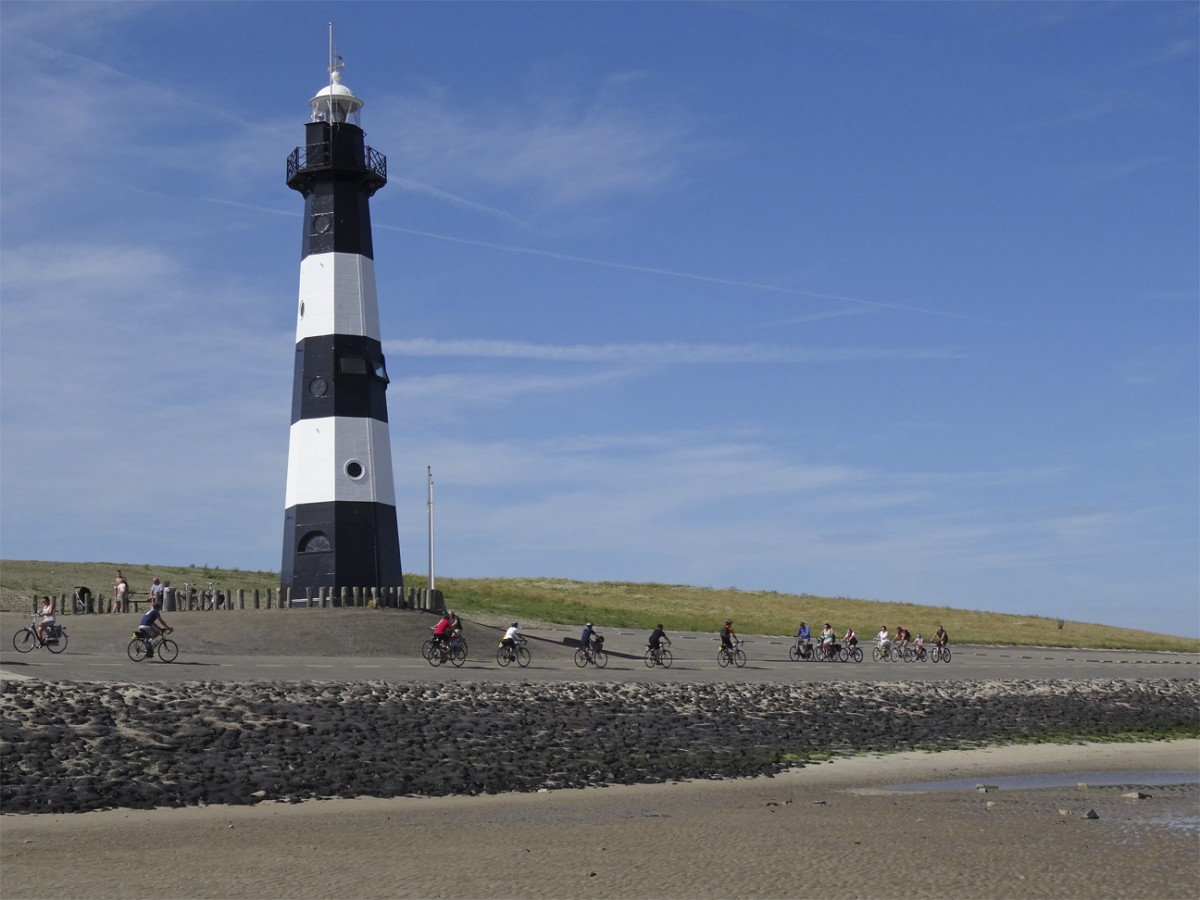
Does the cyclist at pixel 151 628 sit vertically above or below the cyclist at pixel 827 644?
above

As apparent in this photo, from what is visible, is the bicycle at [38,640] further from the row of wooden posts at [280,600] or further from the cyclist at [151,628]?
the row of wooden posts at [280,600]

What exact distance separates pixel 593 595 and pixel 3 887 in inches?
3024

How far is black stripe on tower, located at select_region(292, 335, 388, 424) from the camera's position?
48344 millimetres

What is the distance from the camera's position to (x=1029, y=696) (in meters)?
40.2

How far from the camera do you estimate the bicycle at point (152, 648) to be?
123 feet

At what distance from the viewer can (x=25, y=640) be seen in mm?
39188

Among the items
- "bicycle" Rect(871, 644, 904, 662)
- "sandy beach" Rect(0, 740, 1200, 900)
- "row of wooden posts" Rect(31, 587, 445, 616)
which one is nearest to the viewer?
"sandy beach" Rect(0, 740, 1200, 900)

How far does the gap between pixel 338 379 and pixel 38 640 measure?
46.8 ft

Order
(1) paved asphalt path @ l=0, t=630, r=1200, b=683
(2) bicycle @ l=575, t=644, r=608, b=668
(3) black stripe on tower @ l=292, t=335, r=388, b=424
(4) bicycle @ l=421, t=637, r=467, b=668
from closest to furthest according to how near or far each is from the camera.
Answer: (1) paved asphalt path @ l=0, t=630, r=1200, b=683 → (4) bicycle @ l=421, t=637, r=467, b=668 → (2) bicycle @ l=575, t=644, r=608, b=668 → (3) black stripe on tower @ l=292, t=335, r=388, b=424

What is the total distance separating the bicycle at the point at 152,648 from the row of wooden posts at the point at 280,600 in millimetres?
8751

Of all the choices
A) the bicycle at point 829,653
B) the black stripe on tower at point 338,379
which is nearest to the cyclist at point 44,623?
the black stripe on tower at point 338,379

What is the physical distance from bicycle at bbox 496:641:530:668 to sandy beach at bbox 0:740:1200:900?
67.2 feet

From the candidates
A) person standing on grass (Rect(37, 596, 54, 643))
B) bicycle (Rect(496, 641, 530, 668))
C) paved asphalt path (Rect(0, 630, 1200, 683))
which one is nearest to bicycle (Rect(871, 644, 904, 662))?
paved asphalt path (Rect(0, 630, 1200, 683))

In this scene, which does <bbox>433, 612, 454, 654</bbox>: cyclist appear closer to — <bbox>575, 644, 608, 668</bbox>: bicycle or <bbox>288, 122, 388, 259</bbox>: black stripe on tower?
<bbox>575, 644, 608, 668</bbox>: bicycle
